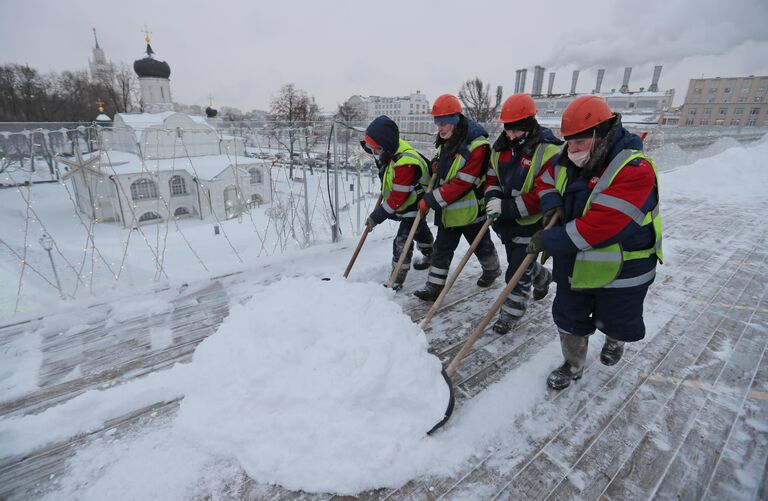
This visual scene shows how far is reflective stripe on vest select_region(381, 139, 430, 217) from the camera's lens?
3039mm

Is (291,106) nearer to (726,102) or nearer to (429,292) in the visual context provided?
(429,292)

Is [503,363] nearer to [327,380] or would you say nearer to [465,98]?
[327,380]

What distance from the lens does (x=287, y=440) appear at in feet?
5.74

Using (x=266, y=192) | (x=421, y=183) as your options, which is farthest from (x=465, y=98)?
(x=421, y=183)

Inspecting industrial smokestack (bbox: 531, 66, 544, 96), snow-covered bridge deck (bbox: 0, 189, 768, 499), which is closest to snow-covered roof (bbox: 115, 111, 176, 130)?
snow-covered bridge deck (bbox: 0, 189, 768, 499)

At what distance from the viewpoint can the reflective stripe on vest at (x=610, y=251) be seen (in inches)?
69.0

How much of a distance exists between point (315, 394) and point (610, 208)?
5.75 ft

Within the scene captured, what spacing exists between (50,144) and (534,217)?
4479 millimetres

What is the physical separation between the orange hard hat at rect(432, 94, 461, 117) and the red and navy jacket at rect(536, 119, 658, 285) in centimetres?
97

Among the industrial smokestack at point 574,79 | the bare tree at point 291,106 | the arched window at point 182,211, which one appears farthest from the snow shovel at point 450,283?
the industrial smokestack at point 574,79

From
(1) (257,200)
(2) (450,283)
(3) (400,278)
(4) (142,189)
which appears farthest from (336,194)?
(4) (142,189)

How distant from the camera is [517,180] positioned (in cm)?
257

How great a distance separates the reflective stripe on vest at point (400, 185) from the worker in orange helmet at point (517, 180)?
1.93 ft

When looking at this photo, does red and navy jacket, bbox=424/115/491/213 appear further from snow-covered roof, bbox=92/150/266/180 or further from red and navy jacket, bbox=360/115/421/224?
snow-covered roof, bbox=92/150/266/180
